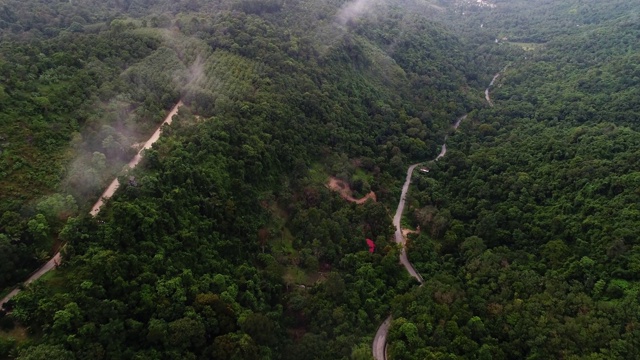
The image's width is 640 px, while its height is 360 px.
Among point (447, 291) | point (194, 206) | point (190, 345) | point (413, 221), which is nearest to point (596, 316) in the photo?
point (447, 291)

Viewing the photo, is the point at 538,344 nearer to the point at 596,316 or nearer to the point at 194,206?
the point at 596,316

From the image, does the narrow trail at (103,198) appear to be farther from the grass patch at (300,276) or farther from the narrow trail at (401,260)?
the narrow trail at (401,260)

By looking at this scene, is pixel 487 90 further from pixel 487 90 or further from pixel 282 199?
pixel 282 199

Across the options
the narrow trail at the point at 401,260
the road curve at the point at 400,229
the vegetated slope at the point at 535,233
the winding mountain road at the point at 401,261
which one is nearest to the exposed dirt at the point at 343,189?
the road curve at the point at 400,229

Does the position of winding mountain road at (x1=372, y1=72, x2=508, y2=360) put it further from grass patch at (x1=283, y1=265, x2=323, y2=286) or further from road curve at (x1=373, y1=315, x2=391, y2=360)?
grass patch at (x1=283, y1=265, x2=323, y2=286)

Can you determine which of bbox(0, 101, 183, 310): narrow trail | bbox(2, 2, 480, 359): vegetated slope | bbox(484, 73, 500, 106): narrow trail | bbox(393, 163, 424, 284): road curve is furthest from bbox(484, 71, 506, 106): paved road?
bbox(0, 101, 183, 310): narrow trail
